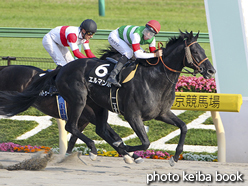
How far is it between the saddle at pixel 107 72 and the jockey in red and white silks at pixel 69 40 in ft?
1.92

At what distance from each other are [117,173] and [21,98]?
1.83 meters

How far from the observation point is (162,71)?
5.32 m

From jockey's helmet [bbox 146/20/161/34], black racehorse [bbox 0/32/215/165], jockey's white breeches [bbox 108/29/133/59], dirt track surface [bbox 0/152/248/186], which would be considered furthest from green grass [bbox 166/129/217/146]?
jockey's helmet [bbox 146/20/161/34]

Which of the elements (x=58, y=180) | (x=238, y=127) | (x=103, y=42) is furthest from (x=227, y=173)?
(x=103, y=42)

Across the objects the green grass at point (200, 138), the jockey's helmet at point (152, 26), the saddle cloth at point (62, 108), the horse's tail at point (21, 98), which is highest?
the jockey's helmet at point (152, 26)

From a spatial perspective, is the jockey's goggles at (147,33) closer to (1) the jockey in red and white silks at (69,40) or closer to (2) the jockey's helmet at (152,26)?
(2) the jockey's helmet at (152,26)

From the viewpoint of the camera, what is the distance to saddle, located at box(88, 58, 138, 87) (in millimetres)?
5367

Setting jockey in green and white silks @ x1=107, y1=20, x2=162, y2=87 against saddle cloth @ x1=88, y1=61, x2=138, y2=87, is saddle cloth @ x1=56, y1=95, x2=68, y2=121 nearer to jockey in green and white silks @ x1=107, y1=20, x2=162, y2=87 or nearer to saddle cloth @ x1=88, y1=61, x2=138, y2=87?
saddle cloth @ x1=88, y1=61, x2=138, y2=87

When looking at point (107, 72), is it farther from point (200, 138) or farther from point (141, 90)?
point (200, 138)

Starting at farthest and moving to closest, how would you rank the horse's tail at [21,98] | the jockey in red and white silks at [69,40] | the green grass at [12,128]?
the green grass at [12,128] → the horse's tail at [21,98] → the jockey in red and white silks at [69,40]

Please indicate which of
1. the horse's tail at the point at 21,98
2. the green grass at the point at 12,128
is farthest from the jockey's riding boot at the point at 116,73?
the green grass at the point at 12,128

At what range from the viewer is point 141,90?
208 inches

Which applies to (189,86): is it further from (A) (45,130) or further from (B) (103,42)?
(B) (103,42)

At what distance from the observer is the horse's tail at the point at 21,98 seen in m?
6.17
